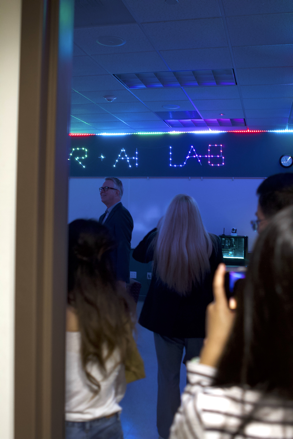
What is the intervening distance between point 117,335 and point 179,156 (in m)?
5.69

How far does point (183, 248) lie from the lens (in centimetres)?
209

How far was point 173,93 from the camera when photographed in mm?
4492

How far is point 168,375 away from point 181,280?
622 mm

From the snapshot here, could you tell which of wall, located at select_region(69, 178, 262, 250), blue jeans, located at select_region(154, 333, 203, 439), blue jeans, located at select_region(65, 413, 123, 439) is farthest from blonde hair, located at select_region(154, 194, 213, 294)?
wall, located at select_region(69, 178, 262, 250)

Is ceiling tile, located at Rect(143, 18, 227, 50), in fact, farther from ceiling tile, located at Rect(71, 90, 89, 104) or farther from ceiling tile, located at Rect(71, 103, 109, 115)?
ceiling tile, located at Rect(71, 103, 109, 115)

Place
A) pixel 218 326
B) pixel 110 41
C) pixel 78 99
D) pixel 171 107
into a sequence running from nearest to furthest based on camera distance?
1. pixel 218 326
2. pixel 110 41
3. pixel 78 99
4. pixel 171 107

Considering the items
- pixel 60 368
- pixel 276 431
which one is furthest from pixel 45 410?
pixel 276 431

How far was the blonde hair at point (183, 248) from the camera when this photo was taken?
2098 millimetres

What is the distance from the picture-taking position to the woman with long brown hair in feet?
3.91

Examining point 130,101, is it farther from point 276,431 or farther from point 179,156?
point 276,431

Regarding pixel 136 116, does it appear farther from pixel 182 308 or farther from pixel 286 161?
pixel 182 308

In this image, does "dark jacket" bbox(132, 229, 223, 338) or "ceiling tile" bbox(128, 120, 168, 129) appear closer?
"dark jacket" bbox(132, 229, 223, 338)

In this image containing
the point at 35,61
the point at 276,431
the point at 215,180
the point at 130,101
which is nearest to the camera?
the point at 276,431

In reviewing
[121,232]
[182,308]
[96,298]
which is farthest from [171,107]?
[96,298]
